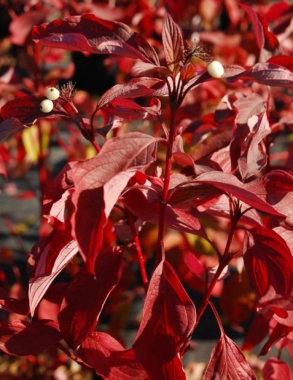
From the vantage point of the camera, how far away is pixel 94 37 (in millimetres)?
754

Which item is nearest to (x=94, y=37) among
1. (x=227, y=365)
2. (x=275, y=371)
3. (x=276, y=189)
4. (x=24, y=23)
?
(x=276, y=189)

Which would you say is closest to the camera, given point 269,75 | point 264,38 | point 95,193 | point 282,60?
point 95,193

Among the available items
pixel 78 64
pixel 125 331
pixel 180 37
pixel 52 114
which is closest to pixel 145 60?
pixel 180 37

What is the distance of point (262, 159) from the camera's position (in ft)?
2.71

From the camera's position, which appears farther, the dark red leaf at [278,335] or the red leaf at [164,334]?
the dark red leaf at [278,335]

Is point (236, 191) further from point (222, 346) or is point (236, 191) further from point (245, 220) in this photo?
point (222, 346)

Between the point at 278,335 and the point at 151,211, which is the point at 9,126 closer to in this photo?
the point at 151,211

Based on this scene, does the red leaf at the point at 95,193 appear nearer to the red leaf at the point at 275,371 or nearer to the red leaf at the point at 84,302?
the red leaf at the point at 84,302

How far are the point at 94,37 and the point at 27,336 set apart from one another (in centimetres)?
47

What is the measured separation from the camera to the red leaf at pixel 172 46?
71 cm

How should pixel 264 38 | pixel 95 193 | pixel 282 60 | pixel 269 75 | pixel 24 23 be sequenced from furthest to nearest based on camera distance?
1. pixel 24 23
2. pixel 264 38
3. pixel 282 60
4. pixel 269 75
5. pixel 95 193

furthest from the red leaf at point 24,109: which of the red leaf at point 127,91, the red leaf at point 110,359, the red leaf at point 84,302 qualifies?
the red leaf at point 110,359

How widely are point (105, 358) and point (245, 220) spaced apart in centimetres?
31

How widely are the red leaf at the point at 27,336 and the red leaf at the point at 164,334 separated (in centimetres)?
17
